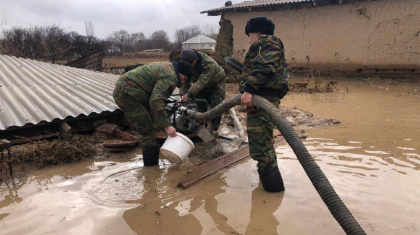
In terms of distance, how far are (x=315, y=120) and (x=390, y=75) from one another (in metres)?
6.23

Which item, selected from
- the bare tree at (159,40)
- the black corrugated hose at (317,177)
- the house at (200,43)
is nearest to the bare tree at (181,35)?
the bare tree at (159,40)

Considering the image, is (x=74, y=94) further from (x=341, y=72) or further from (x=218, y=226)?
(x=341, y=72)

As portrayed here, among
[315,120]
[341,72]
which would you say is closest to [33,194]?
[315,120]

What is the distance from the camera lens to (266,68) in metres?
3.07

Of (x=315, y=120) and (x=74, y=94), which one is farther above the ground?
(x=74, y=94)

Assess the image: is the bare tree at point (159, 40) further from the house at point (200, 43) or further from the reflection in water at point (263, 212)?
the reflection in water at point (263, 212)

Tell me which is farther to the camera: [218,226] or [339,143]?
[339,143]

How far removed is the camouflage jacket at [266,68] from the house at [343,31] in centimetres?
943

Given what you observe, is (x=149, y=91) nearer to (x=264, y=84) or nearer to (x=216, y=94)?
(x=264, y=84)

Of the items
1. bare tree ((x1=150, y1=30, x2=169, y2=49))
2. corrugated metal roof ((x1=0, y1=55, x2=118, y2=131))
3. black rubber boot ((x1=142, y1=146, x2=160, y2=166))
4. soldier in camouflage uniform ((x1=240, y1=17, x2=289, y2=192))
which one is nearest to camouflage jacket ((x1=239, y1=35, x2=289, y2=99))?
soldier in camouflage uniform ((x1=240, y1=17, x2=289, y2=192))

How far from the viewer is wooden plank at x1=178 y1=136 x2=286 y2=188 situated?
3589mm

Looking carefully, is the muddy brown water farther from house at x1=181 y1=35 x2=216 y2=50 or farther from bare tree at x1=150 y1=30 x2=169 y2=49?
bare tree at x1=150 y1=30 x2=169 y2=49

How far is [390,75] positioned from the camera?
36.0 ft

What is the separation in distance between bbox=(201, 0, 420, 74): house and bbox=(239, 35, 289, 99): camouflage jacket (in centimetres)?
943
